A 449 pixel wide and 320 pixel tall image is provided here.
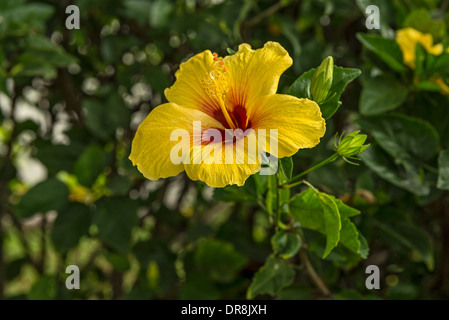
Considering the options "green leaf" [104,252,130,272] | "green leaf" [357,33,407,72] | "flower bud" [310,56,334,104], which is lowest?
"green leaf" [104,252,130,272]

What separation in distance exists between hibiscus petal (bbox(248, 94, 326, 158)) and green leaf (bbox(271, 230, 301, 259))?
185 millimetres

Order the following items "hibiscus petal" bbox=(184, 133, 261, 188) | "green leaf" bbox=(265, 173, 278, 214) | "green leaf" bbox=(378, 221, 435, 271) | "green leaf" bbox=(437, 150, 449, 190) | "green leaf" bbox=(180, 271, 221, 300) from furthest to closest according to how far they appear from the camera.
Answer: "green leaf" bbox=(180, 271, 221, 300), "green leaf" bbox=(378, 221, 435, 271), "green leaf" bbox=(437, 150, 449, 190), "green leaf" bbox=(265, 173, 278, 214), "hibiscus petal" bbox=(184, 133, 261, 188)

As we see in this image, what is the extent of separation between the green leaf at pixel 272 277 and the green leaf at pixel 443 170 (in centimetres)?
28

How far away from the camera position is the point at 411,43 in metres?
0.86

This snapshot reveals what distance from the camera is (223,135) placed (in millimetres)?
610

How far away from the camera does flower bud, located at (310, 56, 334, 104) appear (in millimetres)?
546

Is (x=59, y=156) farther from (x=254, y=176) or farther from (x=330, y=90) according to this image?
(x=330, y=90)

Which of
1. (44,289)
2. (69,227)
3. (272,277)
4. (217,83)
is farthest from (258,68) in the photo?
(44,289)

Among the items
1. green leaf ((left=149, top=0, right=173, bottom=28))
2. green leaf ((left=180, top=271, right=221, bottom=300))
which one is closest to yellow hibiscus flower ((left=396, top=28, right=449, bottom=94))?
green leaf ((left=149, top=0, right=173, bottom=28))

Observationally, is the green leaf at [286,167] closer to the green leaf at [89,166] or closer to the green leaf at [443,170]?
the green leaf at [443,170]

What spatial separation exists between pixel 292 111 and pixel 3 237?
3.86ft

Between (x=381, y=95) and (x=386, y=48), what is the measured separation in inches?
3.3

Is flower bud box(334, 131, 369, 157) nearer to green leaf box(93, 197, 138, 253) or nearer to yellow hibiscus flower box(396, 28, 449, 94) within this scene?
yellow hibiscus flower box(396, 28, 449, 94)
